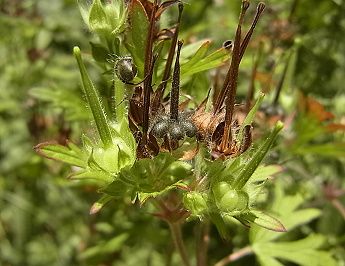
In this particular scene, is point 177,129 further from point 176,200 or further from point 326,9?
point 326,9

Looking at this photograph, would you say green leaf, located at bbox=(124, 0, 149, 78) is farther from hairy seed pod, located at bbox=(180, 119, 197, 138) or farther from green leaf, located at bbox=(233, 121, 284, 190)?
green leaf, located at bbox=(233, 121, 284, 190)

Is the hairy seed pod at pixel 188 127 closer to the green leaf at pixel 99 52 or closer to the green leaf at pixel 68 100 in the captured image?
the green leaf at pixel 99 52

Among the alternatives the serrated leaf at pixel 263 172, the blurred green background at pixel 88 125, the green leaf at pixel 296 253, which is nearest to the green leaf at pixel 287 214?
the green leaf at pixel 296 253

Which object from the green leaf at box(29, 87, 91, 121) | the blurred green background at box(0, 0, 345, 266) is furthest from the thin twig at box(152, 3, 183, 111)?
the green leaf at box(29, 87, 91, 121)

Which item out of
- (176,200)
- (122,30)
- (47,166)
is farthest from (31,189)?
(122,30)

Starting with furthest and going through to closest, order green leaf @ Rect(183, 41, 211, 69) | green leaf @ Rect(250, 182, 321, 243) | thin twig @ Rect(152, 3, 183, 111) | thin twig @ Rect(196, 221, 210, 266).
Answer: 1. green leaf @ Rect(250, 182, 321, 243)
2. thin twig @ Rect(196, 221, 210, 266)
3. green leaf @ Rect(183, 41, 211, 69)
4. thin twig @ Rect(152, 3, 183, 111)
